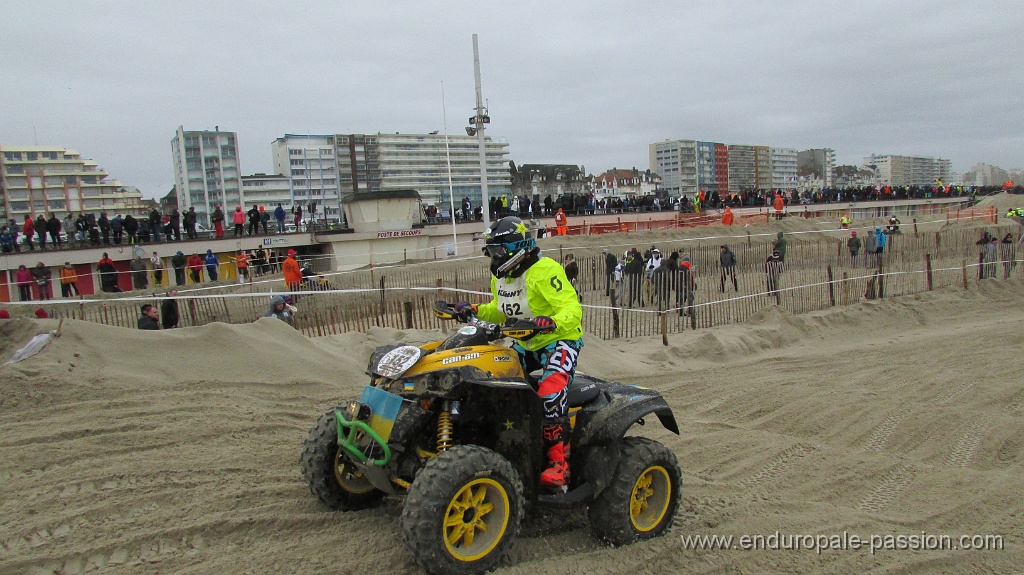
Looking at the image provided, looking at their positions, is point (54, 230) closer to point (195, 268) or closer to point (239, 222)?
point (195, 268)

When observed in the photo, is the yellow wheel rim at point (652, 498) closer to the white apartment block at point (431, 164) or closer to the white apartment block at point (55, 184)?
the white apartment block at point (55, 184)

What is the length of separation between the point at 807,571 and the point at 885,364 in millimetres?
7847

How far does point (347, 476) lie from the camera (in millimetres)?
4520

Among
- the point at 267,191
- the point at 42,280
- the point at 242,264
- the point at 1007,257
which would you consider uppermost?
the point at 267,191

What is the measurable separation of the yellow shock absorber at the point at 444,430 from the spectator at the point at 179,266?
2034 cm

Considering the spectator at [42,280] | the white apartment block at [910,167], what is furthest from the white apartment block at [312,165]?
the white apartment block at [910,167]

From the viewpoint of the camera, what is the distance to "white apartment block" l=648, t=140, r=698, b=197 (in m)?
89.2

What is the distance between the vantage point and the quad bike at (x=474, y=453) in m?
3.73

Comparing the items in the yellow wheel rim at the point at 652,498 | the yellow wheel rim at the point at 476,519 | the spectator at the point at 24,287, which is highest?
the spectator at the point at 24,287

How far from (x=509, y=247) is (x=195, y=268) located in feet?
63.9

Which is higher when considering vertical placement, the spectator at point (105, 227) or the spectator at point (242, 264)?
the spectator at point (105, 227)

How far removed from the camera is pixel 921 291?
1744cm

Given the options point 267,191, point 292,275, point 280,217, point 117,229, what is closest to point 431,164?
point 267,191

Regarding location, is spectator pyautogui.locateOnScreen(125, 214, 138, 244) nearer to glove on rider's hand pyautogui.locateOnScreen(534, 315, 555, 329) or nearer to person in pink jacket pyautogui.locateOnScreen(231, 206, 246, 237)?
person in pink jacket pyautogui.locateOnScreen(231, 206, 246, 237)
